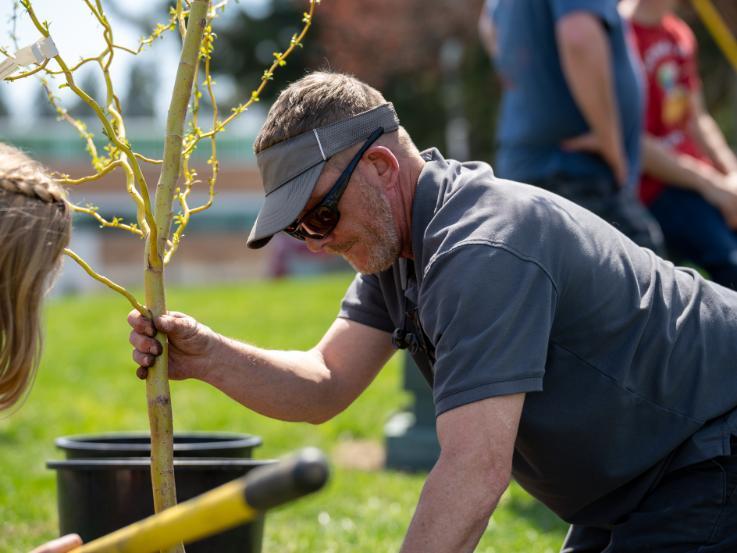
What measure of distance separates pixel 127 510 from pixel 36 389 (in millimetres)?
5566

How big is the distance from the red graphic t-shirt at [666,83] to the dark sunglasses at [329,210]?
285 cm

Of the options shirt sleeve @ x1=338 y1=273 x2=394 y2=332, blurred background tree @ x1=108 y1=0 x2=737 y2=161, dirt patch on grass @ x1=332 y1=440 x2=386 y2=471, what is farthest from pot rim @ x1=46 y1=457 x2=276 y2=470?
blurred background tree @ x1=108 y1=0 x2=737 y2=161

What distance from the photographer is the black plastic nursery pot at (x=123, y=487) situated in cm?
295

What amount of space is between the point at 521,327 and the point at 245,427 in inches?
180

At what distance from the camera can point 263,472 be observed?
143 cm

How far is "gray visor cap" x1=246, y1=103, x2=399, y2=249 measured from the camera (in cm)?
250

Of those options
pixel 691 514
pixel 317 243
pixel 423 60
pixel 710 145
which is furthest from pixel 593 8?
pixel 423 60

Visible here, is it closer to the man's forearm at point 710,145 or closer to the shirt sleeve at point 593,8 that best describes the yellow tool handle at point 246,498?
the shirt sleeve at point 593,8

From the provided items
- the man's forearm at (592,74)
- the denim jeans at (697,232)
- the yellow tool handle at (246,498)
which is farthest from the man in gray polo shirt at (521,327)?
the denim jeans at (697,232)

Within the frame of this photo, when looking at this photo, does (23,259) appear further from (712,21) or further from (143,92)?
(143,92)

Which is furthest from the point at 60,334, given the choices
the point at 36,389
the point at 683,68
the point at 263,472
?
the point at 263,472

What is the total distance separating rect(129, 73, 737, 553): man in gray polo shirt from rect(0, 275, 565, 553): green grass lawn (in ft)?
3.20

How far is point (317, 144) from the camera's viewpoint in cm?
251

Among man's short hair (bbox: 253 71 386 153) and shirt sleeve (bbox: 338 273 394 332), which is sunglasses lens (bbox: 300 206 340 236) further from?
shirt sleeve (bbox: 338 273 394 332)
